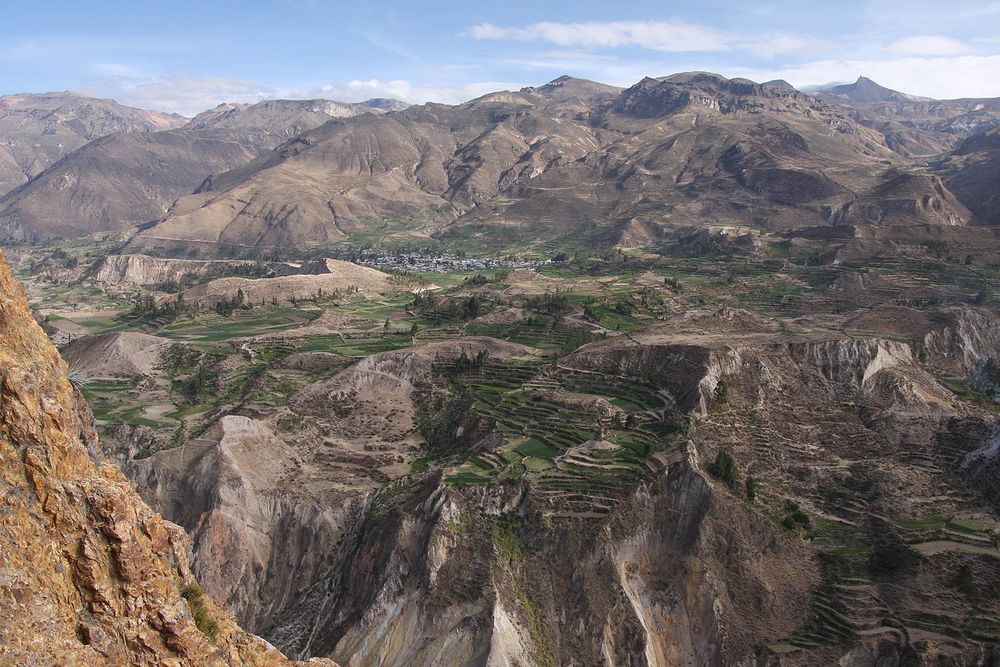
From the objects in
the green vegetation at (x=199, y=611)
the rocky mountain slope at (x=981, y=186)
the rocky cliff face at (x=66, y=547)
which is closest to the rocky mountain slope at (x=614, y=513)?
the green vegetation at (x=199, y=611)

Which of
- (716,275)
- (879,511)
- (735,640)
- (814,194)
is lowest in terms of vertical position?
(735,640)

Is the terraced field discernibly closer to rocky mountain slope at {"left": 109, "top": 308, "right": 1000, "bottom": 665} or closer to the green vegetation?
rocky mountain slope at {"left": 109, "top": 308, "right": 1000, "bottom": 665}

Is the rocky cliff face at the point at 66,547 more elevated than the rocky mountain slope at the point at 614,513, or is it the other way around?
the rocky cliff face at the point at 66,547

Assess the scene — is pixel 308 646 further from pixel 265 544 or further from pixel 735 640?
pixel 735 640

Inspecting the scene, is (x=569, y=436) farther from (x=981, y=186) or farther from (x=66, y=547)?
(x=981, y=186)

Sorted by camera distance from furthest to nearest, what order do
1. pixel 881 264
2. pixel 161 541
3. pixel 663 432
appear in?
pixel 881 264 → pixel 663 432 → pixel 161 541

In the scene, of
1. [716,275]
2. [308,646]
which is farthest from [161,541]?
[716,275]

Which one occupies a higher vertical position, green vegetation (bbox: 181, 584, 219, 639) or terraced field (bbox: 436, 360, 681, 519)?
green vegetation (bbox: 181, 584, 219, 639)

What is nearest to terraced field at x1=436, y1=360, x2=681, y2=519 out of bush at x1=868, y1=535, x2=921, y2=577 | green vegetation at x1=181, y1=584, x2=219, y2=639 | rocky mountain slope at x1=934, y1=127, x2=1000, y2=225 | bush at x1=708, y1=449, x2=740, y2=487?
bush at x1=708, y1=449, x2=740, y2=487

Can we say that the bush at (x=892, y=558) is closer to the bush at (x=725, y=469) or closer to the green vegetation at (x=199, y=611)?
the bush at (x=725, y=469)
